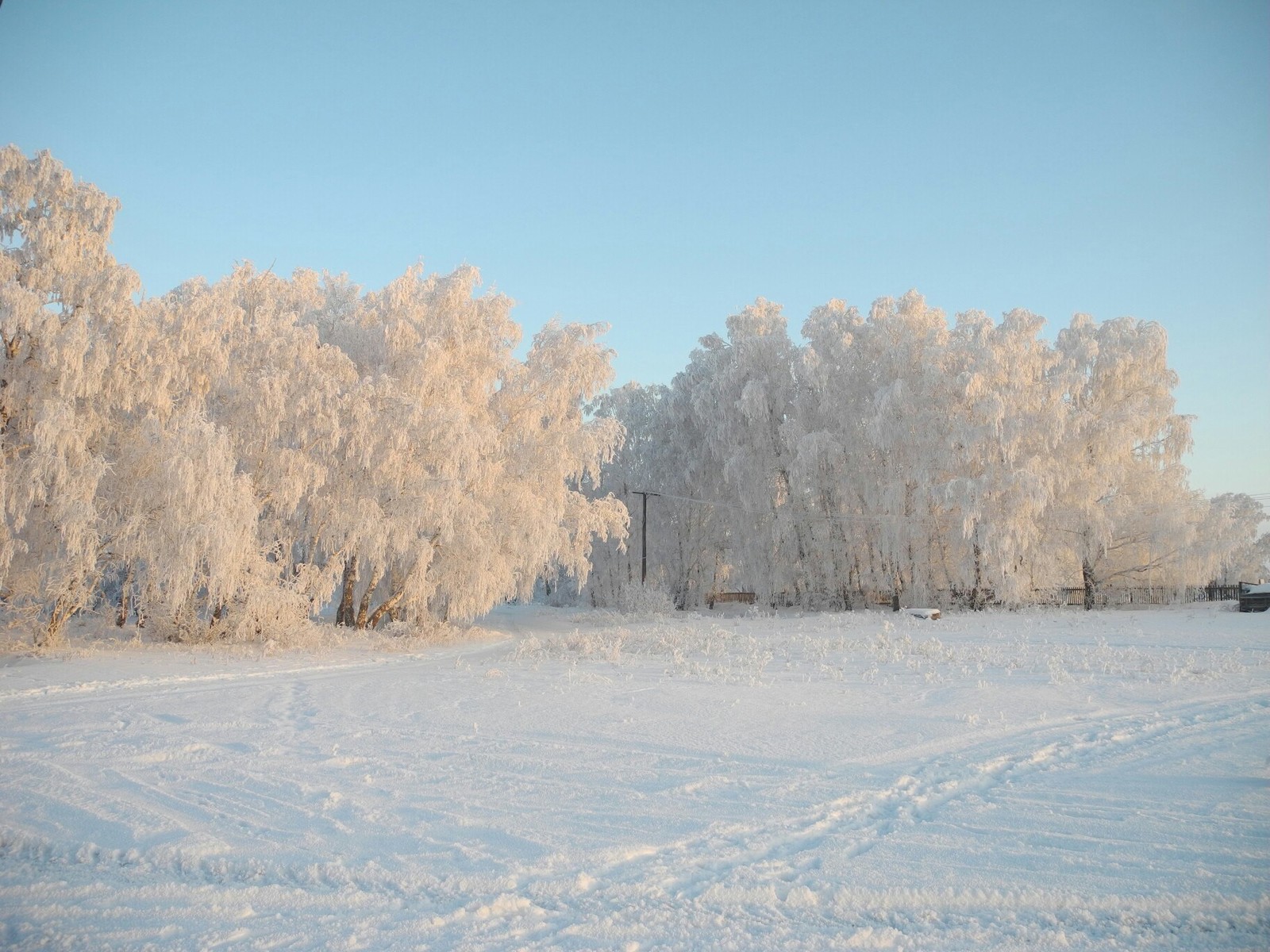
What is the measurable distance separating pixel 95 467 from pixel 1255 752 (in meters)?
15.1

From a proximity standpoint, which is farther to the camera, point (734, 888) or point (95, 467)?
point (95, 467)

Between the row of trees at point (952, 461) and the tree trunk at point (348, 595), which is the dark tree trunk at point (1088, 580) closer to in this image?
the row of trees at point (952, 461)

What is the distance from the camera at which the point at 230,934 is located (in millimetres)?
3215

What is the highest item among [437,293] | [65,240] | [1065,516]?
[437,293]

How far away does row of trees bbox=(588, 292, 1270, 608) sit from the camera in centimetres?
2481

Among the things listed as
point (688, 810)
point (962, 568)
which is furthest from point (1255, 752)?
point (962, 568)

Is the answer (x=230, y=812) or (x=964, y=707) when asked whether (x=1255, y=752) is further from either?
(x=230, y=812)

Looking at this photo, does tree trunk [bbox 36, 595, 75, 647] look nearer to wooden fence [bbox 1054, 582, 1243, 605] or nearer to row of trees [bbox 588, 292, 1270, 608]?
row of trees [bbox 588, 292, 1270, 608]

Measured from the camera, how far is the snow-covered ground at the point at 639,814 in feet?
11.0

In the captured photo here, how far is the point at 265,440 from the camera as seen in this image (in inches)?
611

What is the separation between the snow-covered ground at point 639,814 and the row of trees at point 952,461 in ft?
53.2

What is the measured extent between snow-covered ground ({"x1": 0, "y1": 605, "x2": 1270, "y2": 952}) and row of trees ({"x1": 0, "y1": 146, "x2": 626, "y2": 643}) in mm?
3736

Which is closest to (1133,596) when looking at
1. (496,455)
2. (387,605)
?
(496,455)

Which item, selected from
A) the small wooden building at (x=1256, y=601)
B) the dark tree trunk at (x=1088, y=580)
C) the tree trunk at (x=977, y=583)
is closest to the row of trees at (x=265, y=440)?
the tree trunk at (x=977, y=583)
